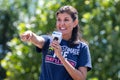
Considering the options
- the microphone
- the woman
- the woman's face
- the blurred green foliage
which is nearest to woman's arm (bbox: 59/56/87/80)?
the woman

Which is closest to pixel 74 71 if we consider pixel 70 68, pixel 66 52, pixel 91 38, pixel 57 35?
pixel 70 68

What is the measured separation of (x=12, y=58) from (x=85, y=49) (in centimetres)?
706

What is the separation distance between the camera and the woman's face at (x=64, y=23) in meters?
3.63

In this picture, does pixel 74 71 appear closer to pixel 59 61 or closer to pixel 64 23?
pixel 59 61

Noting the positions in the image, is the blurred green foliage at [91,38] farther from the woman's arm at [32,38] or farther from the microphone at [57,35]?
the microphone at [57,35]

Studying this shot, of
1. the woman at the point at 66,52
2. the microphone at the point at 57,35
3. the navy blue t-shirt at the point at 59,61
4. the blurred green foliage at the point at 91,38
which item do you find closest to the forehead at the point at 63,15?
the woman at the point at 66,52

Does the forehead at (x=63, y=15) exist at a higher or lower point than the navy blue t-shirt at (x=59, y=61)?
higher

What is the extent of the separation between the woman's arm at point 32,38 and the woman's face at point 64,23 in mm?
170

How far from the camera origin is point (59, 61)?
3.57 m

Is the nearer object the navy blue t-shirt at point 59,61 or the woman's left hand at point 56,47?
the woman's left hand at point 56,47

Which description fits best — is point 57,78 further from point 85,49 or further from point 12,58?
point 12,58

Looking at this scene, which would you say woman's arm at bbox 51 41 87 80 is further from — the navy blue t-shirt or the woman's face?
the woman's face

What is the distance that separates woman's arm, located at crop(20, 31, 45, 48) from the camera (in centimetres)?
353

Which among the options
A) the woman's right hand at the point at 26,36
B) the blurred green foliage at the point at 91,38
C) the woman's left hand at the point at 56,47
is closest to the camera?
the woman's left hand at the point at 56,47
